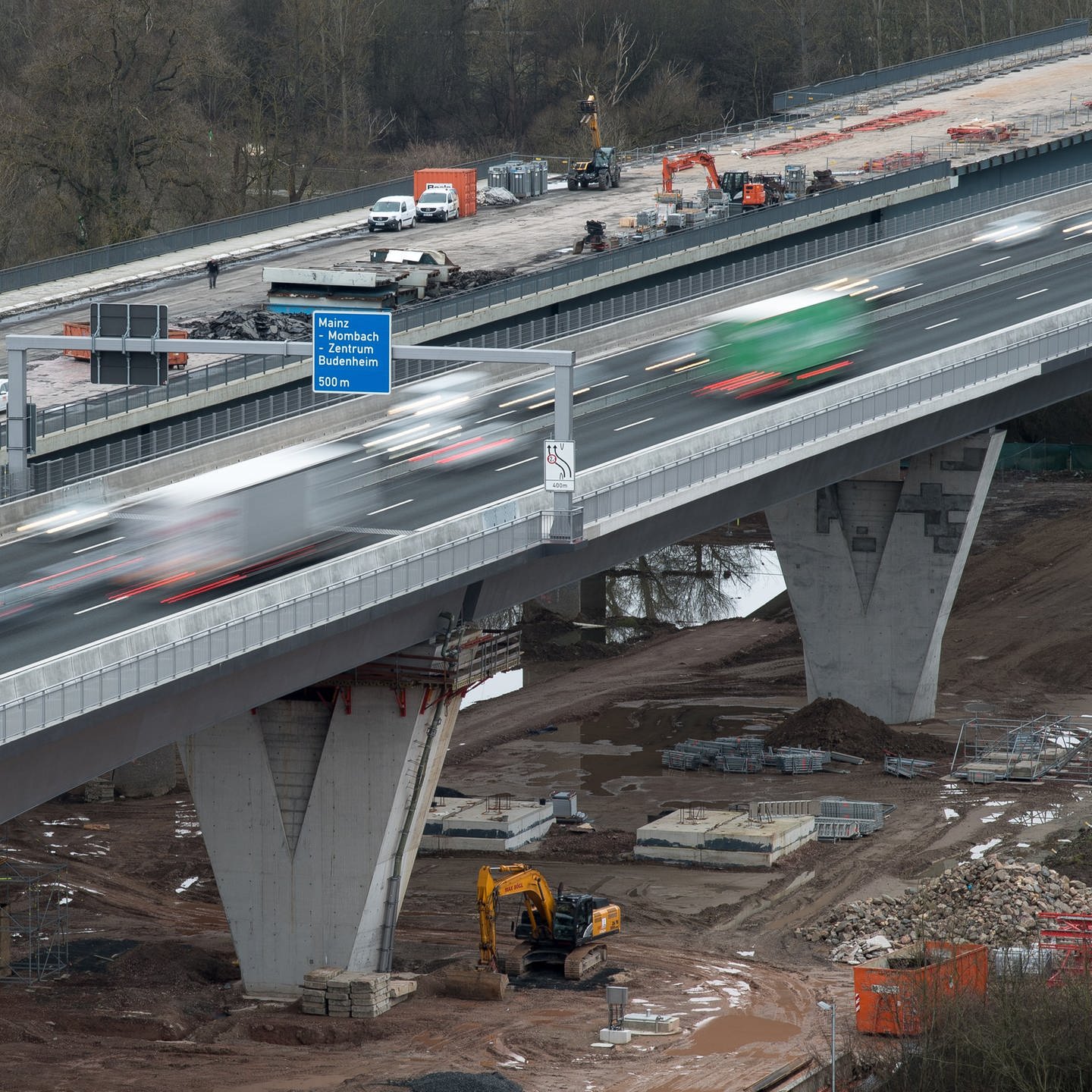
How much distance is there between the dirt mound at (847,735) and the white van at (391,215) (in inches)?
1515

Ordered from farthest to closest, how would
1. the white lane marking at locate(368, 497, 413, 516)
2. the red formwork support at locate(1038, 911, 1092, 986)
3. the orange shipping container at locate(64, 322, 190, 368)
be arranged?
the orange shipping container at locate(64, 322, 190, 368) < the white lane marking at locate(368, 497, 413, 516) < the red formwork support at locate(1038, 911, 1092, 986)

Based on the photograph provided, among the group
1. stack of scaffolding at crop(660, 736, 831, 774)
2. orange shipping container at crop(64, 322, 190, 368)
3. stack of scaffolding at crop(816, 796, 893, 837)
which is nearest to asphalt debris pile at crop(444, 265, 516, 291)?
orange shipping container at crop(64, 322, 190, 368)

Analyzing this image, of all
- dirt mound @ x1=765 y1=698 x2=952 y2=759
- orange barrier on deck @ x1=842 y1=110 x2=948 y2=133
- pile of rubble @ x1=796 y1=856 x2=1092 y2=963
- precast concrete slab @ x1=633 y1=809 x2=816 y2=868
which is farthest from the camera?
orange barrier on deck @ x1=842 y1=110 x2=948 y2=133

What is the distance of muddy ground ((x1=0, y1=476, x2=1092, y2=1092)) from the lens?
40.3 metres

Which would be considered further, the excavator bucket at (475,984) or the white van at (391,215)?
the white van at (391,215)

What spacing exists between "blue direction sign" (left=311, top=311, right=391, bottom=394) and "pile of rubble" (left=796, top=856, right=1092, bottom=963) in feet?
53.9

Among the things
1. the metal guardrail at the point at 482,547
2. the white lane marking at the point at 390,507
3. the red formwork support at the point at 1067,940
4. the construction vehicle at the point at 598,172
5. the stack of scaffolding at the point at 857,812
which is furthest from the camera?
the construction vehicle at the point at 598,172

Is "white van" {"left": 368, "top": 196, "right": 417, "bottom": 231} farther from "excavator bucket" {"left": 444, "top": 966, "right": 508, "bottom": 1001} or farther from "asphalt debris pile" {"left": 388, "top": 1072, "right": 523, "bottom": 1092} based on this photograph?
"asphalt debris pile" {"left": 388, "top": 1072, "right": 523, "bottom": 1092}

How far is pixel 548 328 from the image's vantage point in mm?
73625

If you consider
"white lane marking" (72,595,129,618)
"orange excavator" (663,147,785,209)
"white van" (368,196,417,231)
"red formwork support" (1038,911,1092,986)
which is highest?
"orange excavator" (663,147,785,209)

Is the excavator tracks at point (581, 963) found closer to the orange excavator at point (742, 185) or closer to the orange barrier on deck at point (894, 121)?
the orange excavator at point (742, 185)

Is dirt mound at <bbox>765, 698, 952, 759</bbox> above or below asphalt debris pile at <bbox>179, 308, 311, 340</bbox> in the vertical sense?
below

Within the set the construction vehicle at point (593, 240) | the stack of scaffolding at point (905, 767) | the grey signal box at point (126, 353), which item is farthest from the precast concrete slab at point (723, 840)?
the construction vehicle at point (593, 240)

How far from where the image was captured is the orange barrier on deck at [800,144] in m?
111
